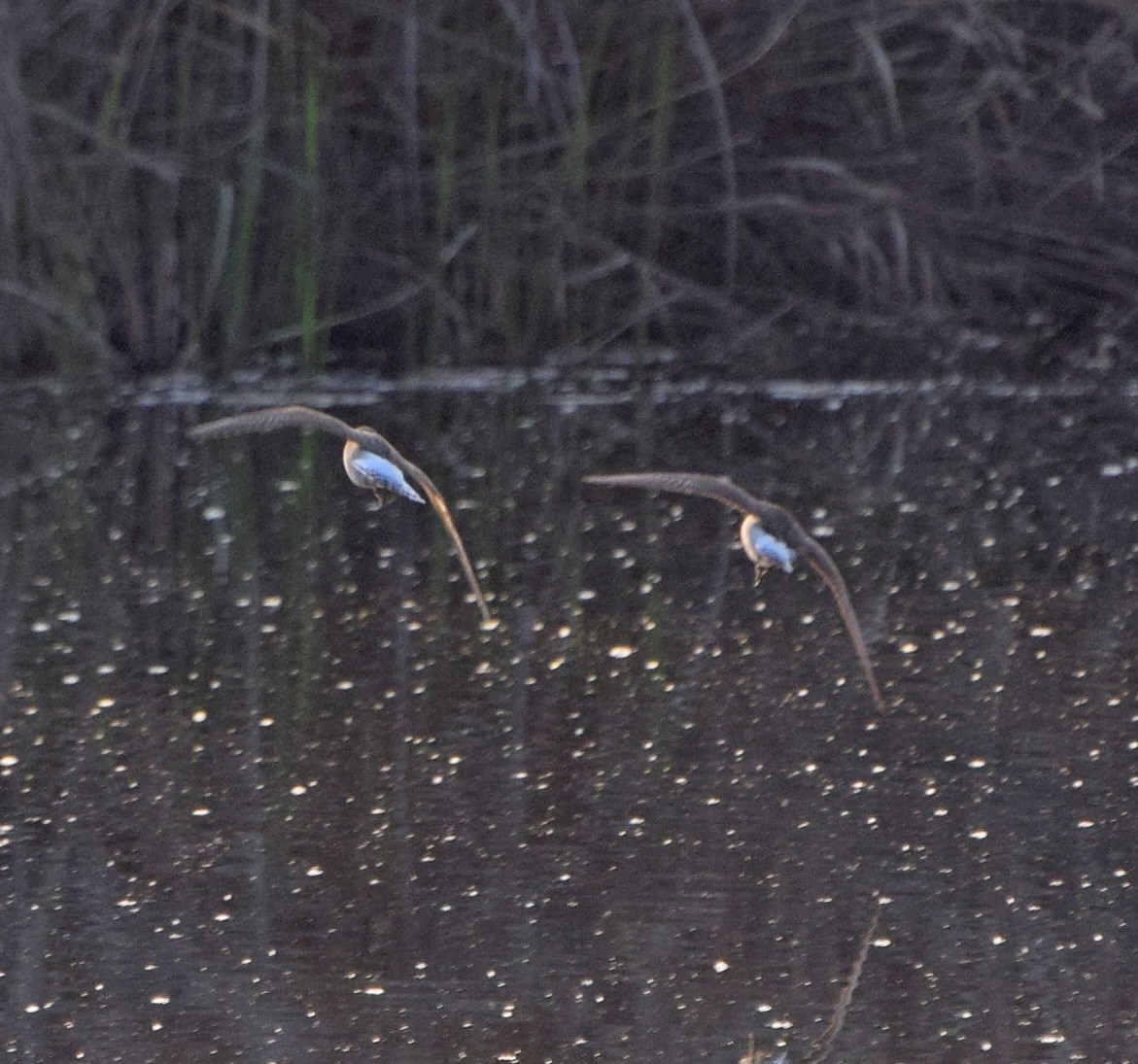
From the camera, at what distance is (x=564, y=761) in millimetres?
3752

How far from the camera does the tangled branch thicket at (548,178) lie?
23.5 feet

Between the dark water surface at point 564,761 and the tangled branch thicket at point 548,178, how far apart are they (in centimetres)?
120

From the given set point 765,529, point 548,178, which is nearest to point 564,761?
point 765,529

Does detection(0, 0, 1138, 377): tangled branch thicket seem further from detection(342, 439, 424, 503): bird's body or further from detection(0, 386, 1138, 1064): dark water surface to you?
detection(342, 439, 424, 503): bird's body

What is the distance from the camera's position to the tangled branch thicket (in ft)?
23.5

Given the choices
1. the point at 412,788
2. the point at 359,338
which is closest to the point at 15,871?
the point at 412,788

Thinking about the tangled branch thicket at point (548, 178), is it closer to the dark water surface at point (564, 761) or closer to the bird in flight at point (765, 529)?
the dark water surface at point (564, 761)

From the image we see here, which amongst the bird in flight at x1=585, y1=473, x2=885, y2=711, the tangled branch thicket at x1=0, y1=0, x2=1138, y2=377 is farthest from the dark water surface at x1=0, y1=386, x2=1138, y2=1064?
the tangled branch thicket at x1=0, y1=0, x2=1138, y2=377

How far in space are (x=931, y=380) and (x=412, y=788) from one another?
3.85 metres

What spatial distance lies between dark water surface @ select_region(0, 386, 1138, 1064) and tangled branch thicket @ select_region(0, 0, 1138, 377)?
120 cm

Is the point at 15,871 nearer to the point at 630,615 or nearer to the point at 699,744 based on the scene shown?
the point at 699,744

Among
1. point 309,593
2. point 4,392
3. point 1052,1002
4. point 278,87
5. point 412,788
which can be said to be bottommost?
point 1052,1002

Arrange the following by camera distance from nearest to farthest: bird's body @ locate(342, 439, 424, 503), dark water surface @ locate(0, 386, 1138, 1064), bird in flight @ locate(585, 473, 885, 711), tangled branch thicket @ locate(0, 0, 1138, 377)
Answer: dark water surface @ locate(0, 386, 1138, 1064), bird in flight @ locate(585, 473, 885, 711), bird's body @ locate(342, 439, 424, 503), tangled branch thicket @ locate(0, 0, 1138, 377)

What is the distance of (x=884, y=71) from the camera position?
7461 mm
